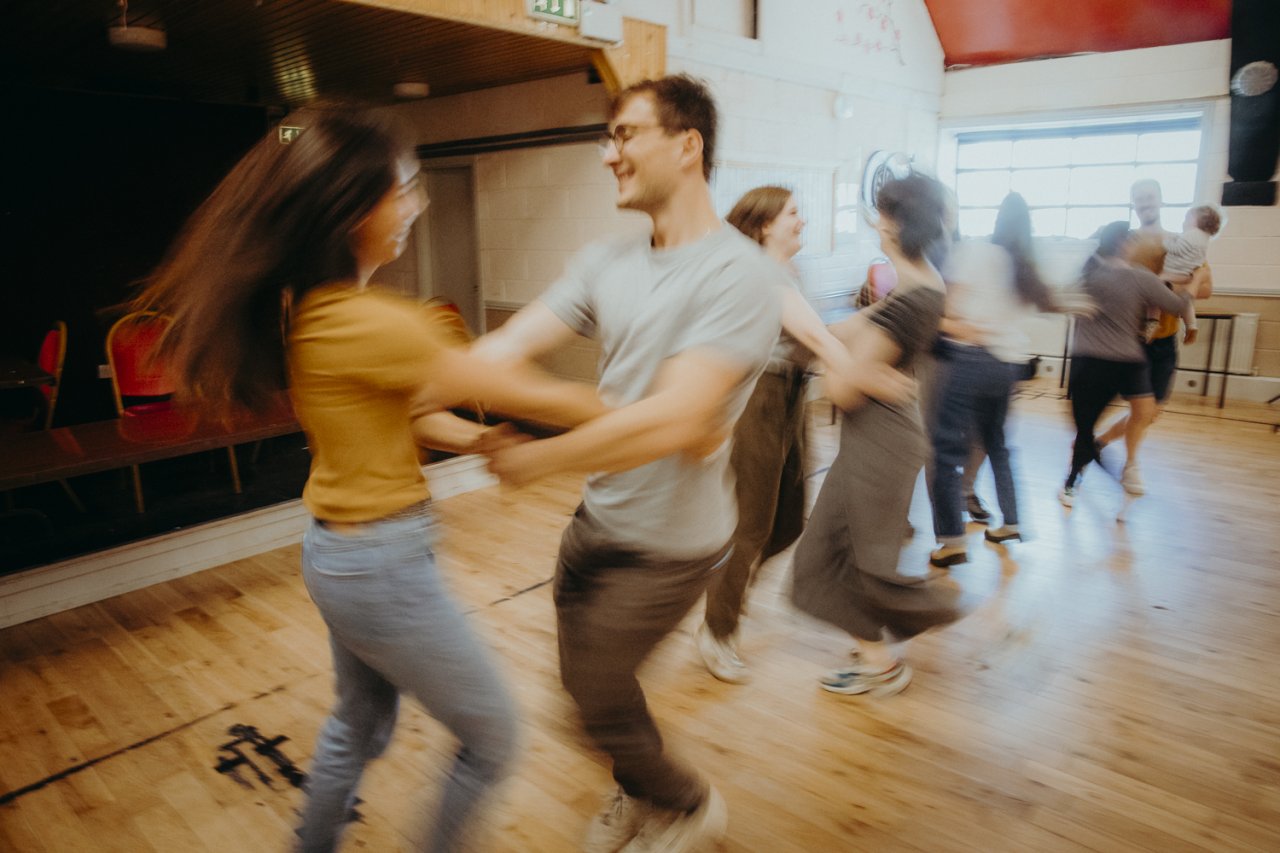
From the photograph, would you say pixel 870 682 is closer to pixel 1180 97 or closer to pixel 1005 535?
pixel 1005 535

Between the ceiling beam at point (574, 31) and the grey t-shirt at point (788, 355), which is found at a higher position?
the ceiling beam at point (574, 31)

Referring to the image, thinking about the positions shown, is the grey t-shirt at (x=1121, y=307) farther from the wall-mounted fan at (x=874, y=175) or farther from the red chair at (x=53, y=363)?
the red chair at (x=53, y=363)

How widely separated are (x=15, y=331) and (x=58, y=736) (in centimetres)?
451

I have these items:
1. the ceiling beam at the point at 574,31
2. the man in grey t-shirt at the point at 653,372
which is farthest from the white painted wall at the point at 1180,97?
the man in grey t-shirt at the point at 653,372

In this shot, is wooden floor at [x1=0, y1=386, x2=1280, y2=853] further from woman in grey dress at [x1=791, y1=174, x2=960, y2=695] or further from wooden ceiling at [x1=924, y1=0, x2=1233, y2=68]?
wooden ceiling at [x1=924, y1=0, x2=1233, y2=68]

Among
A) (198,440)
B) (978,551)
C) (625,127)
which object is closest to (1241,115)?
(978,551)

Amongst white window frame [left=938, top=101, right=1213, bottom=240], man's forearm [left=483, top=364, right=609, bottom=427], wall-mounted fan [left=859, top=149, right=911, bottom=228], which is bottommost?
man's forearm [left=483, top=364, right=609, bottom=427]

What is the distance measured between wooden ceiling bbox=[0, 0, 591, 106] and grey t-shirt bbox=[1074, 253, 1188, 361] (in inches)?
119

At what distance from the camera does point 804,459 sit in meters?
2.49

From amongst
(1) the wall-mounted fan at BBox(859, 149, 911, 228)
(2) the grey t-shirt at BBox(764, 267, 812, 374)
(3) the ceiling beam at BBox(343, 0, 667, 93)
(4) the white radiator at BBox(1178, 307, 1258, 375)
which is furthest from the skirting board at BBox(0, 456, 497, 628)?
(4) the white radiator at BBox(1178, 307, 1258, 375)

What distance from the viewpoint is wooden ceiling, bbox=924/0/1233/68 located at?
6750 mm

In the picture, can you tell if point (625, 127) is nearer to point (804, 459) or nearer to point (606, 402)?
point (606, 402)

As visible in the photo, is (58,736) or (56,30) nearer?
(58,736)

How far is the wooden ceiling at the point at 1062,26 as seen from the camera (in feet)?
22.1
